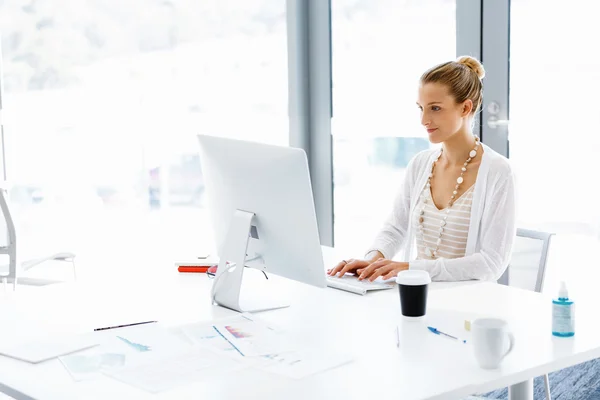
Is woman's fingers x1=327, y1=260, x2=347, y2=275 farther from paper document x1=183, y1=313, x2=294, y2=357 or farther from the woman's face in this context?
the woman's face

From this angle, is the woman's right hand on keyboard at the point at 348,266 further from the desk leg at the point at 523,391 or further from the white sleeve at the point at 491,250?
the desk leg at the point at 523,391

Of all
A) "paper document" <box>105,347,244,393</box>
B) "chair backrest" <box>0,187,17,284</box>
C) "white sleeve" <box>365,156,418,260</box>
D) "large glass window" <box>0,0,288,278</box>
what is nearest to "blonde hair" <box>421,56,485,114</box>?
"white sleeve" <box>365,156,418,260</box>

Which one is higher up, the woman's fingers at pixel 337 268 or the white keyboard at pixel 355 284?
the woman's fingers at pixel 337 268

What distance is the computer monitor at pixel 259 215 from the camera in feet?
6.15

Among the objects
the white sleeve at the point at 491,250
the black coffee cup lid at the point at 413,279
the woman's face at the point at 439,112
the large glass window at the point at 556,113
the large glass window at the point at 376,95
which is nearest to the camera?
the black coffee cup lid at the point at 413,279

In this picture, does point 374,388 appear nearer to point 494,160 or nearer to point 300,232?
point 300,232

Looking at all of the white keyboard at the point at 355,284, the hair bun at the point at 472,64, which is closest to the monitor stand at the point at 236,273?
the white keyboard at the point at 355,284

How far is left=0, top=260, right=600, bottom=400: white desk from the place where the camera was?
141 centimetres

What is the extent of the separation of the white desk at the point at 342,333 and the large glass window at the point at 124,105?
2246mm

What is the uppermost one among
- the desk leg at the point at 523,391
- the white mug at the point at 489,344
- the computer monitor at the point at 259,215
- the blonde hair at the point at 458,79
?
the blonde hair at the point at 458,79

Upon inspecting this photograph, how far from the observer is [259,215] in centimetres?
199

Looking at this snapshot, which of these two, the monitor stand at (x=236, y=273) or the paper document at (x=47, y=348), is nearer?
the paper document at (x=47, y=348)

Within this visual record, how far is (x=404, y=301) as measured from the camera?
1.81 metres

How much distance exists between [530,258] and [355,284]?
64cm
